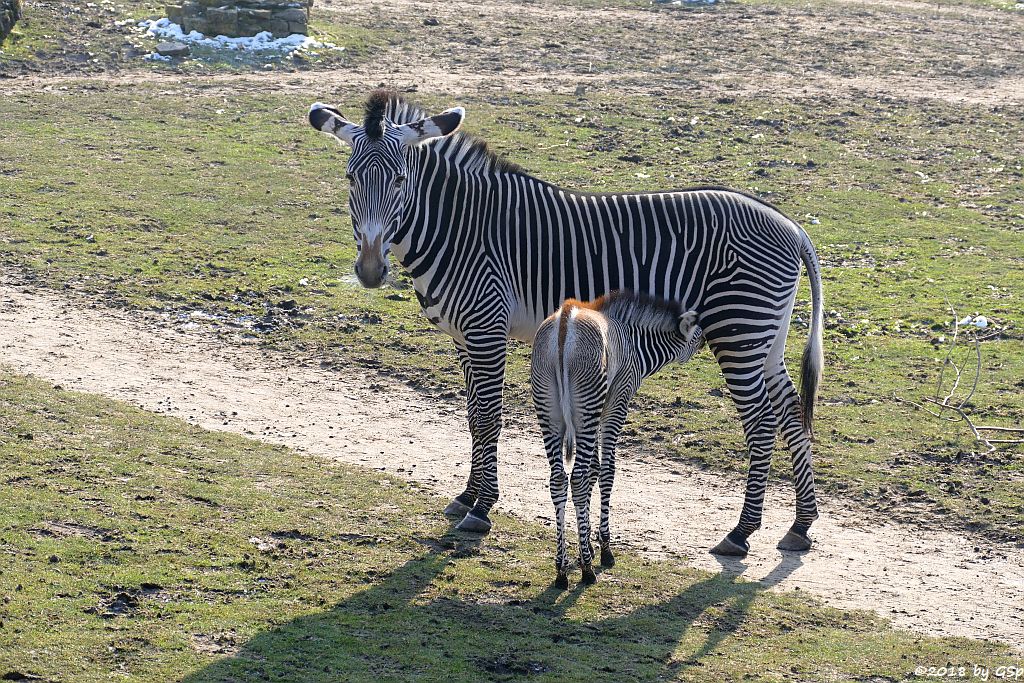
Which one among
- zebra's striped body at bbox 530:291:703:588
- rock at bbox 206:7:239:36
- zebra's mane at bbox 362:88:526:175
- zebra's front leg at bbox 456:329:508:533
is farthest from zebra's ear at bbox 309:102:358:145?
rock at bbox 206:7:239:36

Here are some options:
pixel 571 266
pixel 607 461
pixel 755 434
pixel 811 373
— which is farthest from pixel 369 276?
pixel 811 373

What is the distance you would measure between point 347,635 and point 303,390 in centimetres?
498

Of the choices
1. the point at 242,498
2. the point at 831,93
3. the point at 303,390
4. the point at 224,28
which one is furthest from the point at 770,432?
the point at 224,28

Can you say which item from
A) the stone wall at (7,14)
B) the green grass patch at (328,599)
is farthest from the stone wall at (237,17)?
the green grass patch at (328,599)

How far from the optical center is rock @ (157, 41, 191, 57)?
78.6 feet

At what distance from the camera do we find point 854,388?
475 inches

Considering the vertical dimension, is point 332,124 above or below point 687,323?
above

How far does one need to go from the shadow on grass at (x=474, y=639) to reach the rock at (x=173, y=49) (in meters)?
18.4

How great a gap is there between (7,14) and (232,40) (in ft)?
14.2

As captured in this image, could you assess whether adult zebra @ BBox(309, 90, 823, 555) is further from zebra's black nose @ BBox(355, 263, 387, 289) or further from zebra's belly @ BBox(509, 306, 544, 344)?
zebra's black nose @ BBox(355, 263, 387, 289)

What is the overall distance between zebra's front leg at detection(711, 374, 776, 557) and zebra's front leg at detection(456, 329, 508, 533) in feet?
5.84

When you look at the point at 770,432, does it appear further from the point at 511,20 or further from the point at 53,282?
the point at 511,20

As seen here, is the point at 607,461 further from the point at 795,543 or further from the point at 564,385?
the point at 795,543

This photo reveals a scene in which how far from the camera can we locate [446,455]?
414 inches
